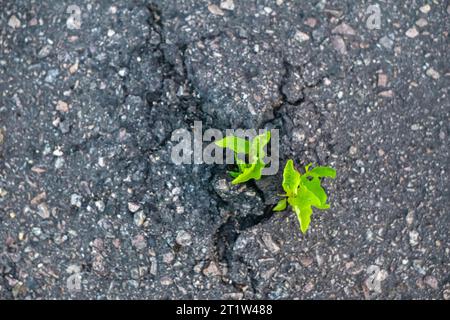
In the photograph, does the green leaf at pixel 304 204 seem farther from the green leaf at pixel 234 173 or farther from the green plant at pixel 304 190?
the green leaf at pixel 234 173

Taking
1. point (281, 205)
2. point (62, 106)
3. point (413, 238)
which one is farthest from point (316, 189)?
point (62, 106)

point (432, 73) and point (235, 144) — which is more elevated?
point (432, 73)

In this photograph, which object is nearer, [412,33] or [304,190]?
[304,190]

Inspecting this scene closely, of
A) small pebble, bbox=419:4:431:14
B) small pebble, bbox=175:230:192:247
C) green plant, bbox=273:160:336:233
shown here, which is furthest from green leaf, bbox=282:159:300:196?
small pebble, bbox=419:4:431:14

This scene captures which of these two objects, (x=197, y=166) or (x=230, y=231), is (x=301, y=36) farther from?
(x=230, y=231)

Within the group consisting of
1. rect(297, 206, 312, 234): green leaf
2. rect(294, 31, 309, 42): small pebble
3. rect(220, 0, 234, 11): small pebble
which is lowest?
rect(297, 206, 312, 234): green leaf

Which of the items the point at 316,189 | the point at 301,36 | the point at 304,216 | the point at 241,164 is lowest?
the point at 304,216

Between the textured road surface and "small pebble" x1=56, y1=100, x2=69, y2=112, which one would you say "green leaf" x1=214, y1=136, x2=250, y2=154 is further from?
"small pebble" x1=56, y1=100, x2=69, y2=112

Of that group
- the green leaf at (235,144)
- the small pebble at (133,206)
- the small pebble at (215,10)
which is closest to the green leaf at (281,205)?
the green leaf at (235,144)
